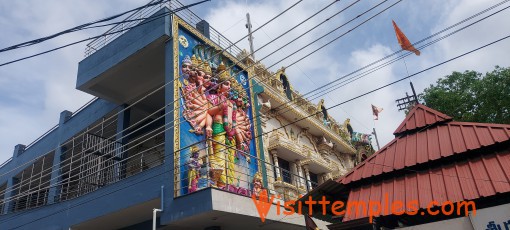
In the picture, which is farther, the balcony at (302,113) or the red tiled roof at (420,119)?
the balcony at (302,113)

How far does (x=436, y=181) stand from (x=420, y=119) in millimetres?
1926

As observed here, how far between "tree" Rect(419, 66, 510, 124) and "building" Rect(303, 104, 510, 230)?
46.1 feet

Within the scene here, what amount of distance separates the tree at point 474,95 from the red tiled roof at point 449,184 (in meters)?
15.2

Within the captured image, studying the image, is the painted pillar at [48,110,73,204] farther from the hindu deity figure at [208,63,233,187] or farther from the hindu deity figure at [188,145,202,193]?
the hindu deity figure at [188,145,202,193]

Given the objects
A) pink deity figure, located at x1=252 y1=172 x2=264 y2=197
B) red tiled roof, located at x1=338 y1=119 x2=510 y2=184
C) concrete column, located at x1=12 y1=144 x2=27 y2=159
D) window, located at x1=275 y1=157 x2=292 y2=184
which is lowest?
red tiled roof, located at x1=338 y1=119 x2=510 y2=184

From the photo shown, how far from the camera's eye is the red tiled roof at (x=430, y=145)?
7.11m

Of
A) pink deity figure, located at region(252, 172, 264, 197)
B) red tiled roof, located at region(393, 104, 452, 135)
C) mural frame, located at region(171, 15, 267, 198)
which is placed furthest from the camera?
pink deity figure, located at region(252, 172, 264, 197)

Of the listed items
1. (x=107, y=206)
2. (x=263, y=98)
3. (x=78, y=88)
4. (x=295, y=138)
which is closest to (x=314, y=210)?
(x=107, y=206)

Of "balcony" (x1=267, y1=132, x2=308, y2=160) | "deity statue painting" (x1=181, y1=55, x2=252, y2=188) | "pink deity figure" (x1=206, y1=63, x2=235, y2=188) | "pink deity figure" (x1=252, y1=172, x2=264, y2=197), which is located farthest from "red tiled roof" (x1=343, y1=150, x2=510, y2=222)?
"balcony" (x1=267, y1=132, x2=308, y2=160)

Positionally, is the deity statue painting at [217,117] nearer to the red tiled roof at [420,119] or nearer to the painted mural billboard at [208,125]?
the painted mural billboard at [208,125]

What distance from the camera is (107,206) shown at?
12.9m

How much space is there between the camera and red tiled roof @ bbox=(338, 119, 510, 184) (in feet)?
23.3

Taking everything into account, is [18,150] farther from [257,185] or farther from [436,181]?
[436,181]

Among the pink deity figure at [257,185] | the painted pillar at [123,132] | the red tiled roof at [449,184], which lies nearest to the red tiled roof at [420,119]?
the red tiled roof at [449,184]
